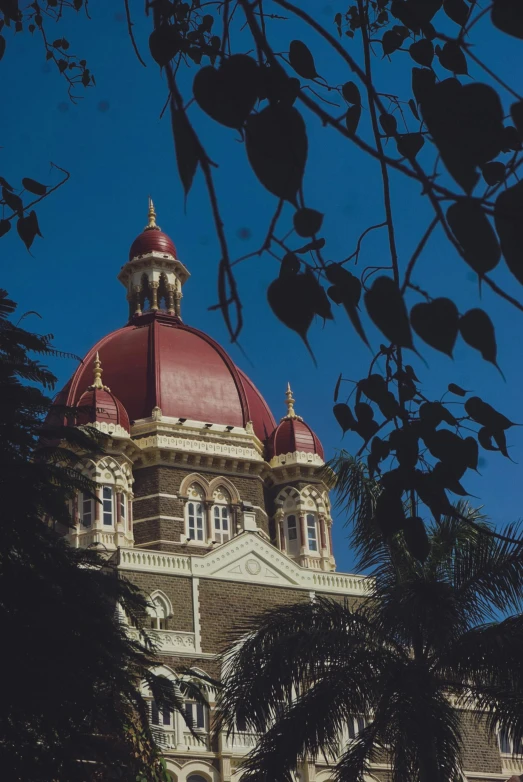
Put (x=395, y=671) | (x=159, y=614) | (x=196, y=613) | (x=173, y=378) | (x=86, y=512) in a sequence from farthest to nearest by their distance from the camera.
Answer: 1. (x=173, y=378)
2. (x=86, y=512)
3. (x=196, y=613)
4. (x=159, y=614)
5. (x=395, y=671)

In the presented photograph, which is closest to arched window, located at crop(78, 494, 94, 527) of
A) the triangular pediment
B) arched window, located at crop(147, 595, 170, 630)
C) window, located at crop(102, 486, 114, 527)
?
window, located at crop(102, 486, 114, 527)

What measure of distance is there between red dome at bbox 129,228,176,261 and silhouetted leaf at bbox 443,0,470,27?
38.0m

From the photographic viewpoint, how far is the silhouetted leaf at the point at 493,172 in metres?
2.71

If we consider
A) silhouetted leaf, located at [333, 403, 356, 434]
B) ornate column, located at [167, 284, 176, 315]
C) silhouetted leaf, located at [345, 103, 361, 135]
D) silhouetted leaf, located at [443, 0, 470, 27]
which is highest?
ornate column, located at [167, 284, 176, 315]

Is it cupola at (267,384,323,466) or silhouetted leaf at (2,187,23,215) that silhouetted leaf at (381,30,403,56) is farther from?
cupola at (267,384,323,466)

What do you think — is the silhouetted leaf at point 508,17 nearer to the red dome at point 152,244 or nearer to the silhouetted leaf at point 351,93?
the silhouetted leaf at point 351,93

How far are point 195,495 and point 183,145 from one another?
31.8 metres

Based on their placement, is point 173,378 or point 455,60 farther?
point 173,378

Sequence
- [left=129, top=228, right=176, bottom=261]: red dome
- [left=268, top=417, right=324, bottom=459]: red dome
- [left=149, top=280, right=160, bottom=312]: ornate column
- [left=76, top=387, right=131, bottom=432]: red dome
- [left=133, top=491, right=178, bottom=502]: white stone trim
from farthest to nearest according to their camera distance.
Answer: [left=129, top=228, right=176, bottom=261]: red dome → [left=149, top=280, right=160, bottom=312]: ornate column → [left=268, top=417, right=324, bottom=459]: red dome → [left=133, top=491, right=178, bottom=502]: white stone trim → [left=76, top=387, right=131, bottom=432]: red dome

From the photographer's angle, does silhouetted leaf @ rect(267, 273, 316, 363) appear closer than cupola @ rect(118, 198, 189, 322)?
Yes

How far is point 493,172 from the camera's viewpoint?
274 cm

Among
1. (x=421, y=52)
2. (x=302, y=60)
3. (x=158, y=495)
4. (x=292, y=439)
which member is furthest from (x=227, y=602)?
(x=302, y=60)

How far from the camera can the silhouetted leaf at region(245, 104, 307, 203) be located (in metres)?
2.34

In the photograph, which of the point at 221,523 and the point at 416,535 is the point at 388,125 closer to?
the point at 416,535
